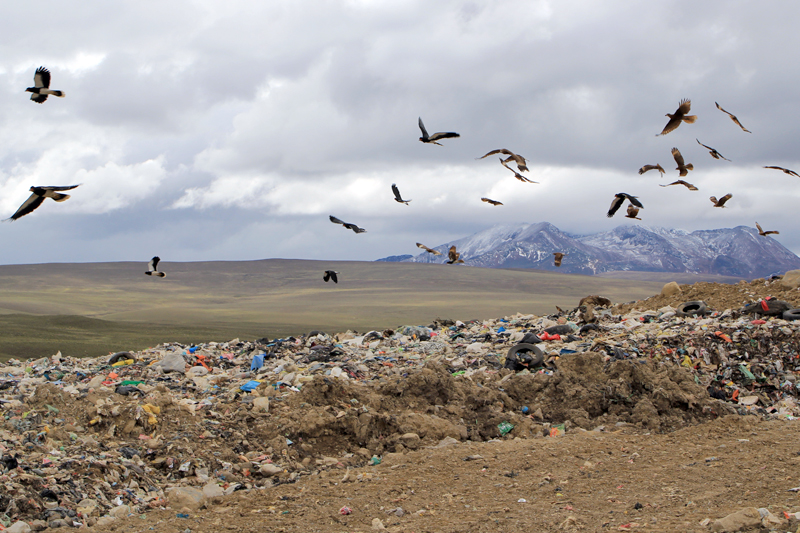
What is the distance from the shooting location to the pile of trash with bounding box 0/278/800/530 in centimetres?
550

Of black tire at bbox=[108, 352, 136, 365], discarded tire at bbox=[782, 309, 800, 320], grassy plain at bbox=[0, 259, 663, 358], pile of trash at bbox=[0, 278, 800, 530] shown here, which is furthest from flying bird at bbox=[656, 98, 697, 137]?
grassy plain at bbox=[0, 259, 663, 358]

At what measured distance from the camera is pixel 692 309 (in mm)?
12727

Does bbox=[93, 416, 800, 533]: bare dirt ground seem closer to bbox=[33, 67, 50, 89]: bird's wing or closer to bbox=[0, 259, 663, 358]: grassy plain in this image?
bbox=[33, 67, 50, 89]: bird's wing

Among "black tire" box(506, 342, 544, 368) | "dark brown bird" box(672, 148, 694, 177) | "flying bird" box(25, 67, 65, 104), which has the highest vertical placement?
"flying bird" box(25, 67, 65, 104)

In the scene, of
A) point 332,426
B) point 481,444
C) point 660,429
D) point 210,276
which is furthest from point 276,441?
point 210,276

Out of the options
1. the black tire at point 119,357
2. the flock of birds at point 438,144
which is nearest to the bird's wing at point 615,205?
the flock of birds at point 438,144

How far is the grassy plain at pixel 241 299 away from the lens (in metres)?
24.6

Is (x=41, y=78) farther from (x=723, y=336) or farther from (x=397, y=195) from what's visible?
(x=723, y=336)

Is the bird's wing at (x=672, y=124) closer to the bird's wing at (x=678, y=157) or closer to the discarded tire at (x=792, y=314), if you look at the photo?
the bird's wing at (x=678, y=157)

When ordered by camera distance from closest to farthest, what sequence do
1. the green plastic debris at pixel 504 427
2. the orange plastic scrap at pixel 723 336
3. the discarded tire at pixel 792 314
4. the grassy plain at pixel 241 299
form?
1. the green plastic debris at pixel 504 427
2. the orange plastic scrap at pixel 723 336
3. the discarded tire at pixel 792 314
4. the grassy plain at pixel 241 299

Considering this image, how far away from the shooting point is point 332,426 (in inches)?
274

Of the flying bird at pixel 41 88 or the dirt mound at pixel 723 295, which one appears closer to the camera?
the flying bird at pixel 41 88

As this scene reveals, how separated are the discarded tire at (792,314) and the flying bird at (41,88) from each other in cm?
1155

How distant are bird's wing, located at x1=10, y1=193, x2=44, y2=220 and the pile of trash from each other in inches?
78.3
